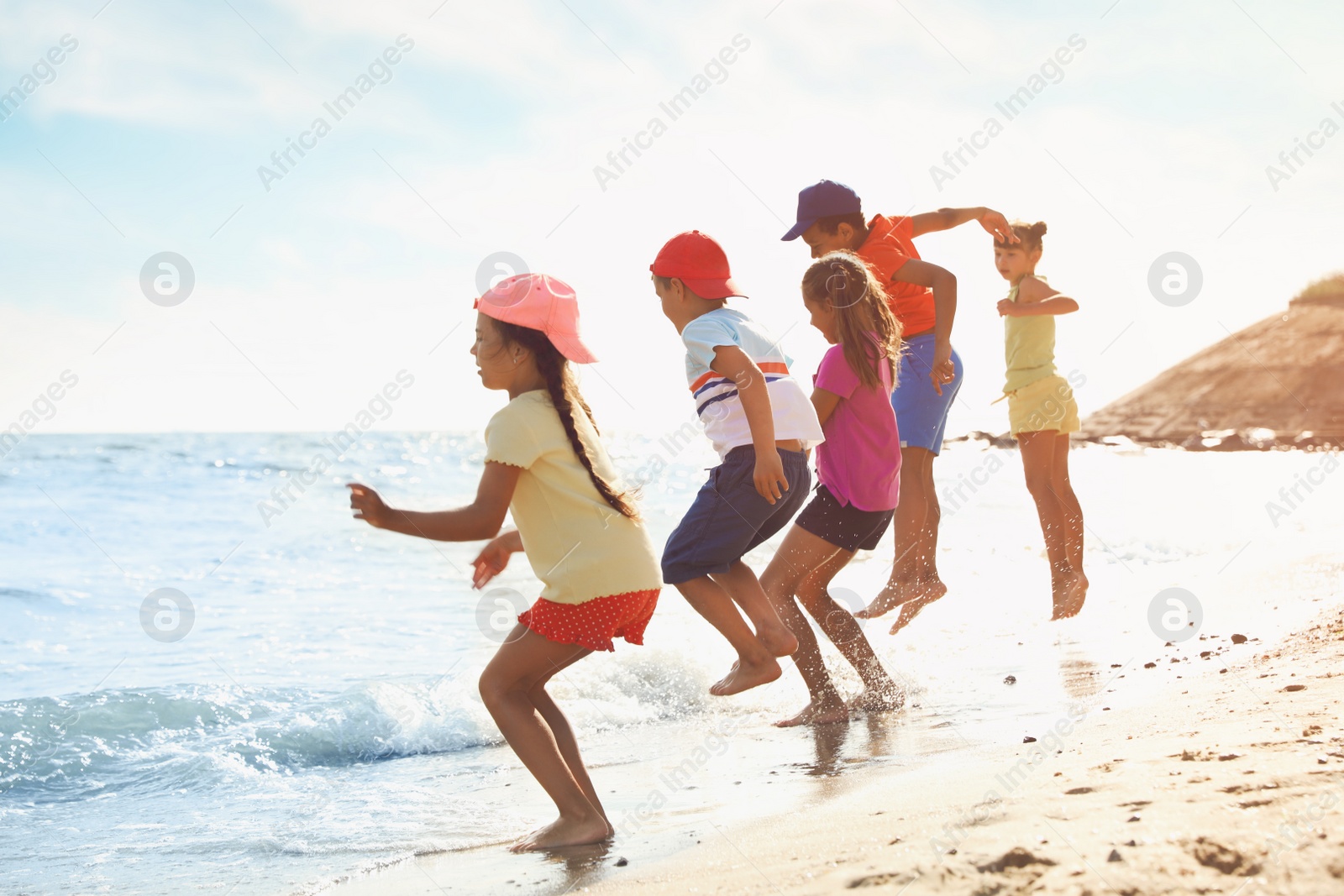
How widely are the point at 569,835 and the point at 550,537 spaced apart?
82cm

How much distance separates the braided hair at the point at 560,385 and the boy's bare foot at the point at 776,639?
2.76 ft

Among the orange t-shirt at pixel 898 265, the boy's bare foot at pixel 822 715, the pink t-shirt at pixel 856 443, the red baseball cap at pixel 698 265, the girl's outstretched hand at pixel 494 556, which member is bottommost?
the boy's bare foot at pixel 822 715

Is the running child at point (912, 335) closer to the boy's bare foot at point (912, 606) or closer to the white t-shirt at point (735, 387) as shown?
the boy's bare foot at point (912, 606)

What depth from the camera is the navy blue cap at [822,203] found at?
4.61m

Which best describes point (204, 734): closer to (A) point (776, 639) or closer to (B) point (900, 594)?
(A) point (776, 639)

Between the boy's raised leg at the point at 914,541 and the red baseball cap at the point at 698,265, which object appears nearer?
the red baseball cap at the point at 698,265

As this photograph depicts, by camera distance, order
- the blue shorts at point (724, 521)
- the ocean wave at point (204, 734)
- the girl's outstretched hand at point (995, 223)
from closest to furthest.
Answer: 1. the blue shorts at point (724, 521)
2. the ocean wave at point (204, 734)
3. the girl's outstretched hand at point (995, 223)

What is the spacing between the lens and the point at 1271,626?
504 cm

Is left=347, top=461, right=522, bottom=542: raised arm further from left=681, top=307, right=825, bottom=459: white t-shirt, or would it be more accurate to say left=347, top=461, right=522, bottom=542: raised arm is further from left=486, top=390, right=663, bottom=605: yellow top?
left=681, top=307, right=825, bottom=459: white t-shirt

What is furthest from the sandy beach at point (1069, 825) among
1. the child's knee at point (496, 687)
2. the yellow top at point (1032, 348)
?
the yellow top at point (1032, 348)

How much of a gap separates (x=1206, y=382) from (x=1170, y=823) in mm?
39878

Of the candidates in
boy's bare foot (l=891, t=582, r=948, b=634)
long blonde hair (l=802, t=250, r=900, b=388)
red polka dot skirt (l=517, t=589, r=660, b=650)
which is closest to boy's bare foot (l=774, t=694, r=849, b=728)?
boy's bare foot (l=891, t=582, r=948, b=634)

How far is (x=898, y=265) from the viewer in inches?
187

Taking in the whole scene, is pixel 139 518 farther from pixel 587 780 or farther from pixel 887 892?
pixel 887 892
